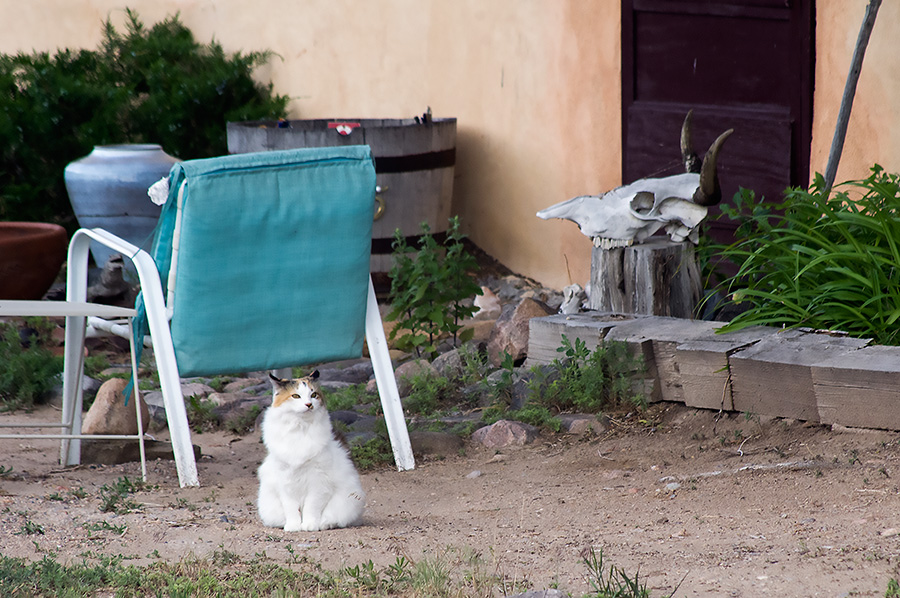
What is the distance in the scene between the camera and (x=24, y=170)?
750 centimetres

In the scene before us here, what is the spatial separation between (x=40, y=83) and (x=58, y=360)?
3.21 meters

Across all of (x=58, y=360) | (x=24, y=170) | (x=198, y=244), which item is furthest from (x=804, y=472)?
(x=24, y=170)

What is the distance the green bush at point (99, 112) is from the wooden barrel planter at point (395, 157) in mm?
1265

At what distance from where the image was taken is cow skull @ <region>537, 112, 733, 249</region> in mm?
4336

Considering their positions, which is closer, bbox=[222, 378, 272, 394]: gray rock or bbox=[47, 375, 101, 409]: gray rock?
bbox=[47, 375, 101, 409]: gray rock

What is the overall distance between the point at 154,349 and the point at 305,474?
85 centimetres

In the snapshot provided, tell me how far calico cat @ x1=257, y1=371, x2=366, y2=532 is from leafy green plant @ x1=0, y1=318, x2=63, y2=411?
7.23 ft

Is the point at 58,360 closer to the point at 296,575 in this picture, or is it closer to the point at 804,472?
the point at 296,575

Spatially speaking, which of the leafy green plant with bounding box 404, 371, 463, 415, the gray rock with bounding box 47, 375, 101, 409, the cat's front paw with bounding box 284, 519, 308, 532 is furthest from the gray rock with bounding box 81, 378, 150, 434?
the cat's front paw with bounding box 284, 519, 308, 532

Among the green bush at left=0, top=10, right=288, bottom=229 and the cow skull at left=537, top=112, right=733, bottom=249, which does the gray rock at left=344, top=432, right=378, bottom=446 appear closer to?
the cow skull at left=537, top=112, right=733, bottom=249

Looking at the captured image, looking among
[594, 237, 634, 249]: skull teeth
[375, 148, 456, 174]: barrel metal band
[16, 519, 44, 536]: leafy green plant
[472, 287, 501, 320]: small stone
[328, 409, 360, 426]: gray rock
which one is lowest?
[328, 409, 360, 426]: gray rock

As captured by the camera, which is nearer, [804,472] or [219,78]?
[804,472]

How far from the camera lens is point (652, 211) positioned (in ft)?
14.3

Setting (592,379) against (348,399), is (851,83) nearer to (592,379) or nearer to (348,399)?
(592,379)
